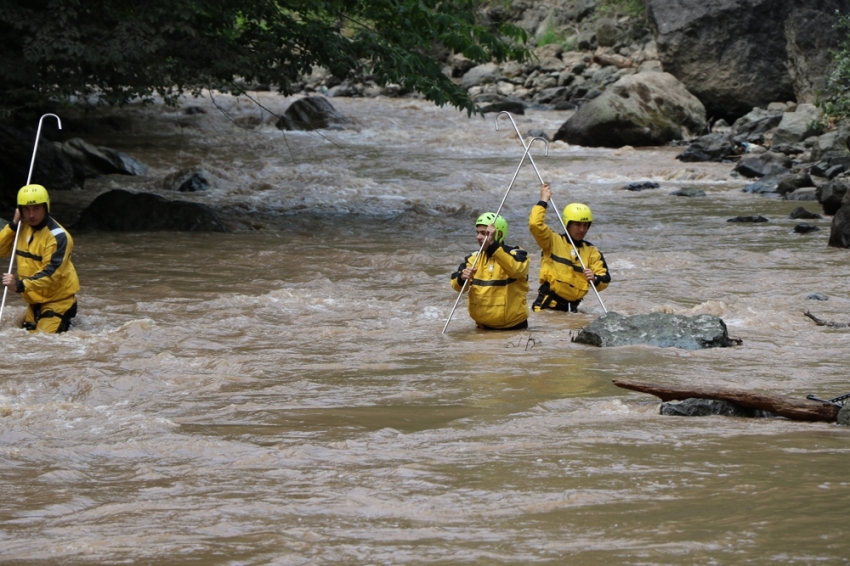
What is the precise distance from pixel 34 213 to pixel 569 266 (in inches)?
186

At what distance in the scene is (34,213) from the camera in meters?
9.39

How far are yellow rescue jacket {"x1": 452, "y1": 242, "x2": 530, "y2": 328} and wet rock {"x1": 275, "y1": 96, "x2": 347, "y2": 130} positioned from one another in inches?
839

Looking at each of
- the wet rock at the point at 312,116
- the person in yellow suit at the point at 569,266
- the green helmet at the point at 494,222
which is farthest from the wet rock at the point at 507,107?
the green helmet at the point at 494,222

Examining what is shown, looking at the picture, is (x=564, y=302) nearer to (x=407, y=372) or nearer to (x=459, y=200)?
(x=407, y=372)

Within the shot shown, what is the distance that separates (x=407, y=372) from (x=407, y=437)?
1993 mm

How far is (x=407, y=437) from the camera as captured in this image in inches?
235

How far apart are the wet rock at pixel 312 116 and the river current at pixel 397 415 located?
1423 cm

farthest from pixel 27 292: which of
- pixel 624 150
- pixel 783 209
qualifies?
pixel 624 150

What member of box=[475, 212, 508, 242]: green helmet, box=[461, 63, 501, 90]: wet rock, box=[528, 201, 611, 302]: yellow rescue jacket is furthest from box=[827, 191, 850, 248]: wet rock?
box=[461, 63, 501, 90]: wet rock

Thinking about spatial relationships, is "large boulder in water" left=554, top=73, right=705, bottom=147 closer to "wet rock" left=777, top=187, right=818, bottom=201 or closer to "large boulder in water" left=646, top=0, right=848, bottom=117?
"large boulder in water" left=646, top=0, right=848, bottom=117

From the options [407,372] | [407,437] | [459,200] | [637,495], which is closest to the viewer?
[637,495]

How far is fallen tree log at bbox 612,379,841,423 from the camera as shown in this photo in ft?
19.6

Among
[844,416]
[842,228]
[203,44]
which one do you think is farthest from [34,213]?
[842,228]

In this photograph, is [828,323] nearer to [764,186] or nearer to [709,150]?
[764,186]
